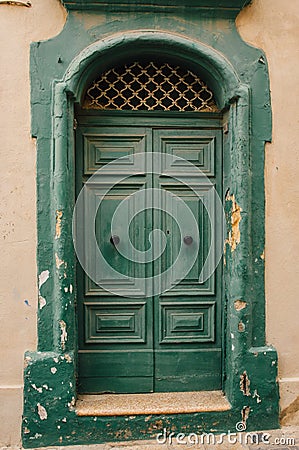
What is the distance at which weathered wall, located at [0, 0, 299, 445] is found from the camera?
3.64 m

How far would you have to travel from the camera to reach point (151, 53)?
3826mm

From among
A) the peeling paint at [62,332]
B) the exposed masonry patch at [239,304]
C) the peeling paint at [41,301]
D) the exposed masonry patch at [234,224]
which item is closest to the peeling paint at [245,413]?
the exposed masonry patch at [239,304]

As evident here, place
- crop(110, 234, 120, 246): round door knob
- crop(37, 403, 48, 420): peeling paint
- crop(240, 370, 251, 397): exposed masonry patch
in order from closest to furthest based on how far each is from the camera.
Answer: crop(37, 403, 48, 420): peeling paint → crop(240, 370, 251, 397): exposed masonry patch → crop(110, 234, 120, 246): round door knob

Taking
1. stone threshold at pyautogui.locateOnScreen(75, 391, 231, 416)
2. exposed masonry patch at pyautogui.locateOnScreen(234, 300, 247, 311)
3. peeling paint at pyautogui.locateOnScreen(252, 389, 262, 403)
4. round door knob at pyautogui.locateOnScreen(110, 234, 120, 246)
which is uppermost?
round door knob at pyautogui.locateOnScreen(110, 234, 120, 246)

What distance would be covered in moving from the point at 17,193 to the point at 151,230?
1.16 m

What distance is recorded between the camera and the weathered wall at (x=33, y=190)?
3645mm

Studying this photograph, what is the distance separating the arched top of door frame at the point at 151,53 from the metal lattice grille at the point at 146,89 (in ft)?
0.46

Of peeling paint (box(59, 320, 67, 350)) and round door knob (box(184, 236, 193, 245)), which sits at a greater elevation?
round door knob (box(184, 236, 193, 245))

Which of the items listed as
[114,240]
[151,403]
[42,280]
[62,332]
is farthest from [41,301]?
[151,403]

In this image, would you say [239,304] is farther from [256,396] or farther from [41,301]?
[41,301]

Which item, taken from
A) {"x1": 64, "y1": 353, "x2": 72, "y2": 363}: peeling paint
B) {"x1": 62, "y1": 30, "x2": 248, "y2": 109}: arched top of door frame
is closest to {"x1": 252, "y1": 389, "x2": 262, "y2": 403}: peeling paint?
{"x1": 64, "y1": 353, "x2": 72, "y2": 363}: peeling paint

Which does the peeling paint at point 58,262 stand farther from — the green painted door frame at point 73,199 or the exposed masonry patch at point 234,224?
the exposed masonry patch at point 234,224

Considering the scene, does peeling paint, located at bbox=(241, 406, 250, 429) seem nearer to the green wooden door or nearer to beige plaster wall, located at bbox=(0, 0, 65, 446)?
the green wooden door

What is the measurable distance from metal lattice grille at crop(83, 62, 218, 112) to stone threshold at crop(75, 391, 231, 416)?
247 cm
